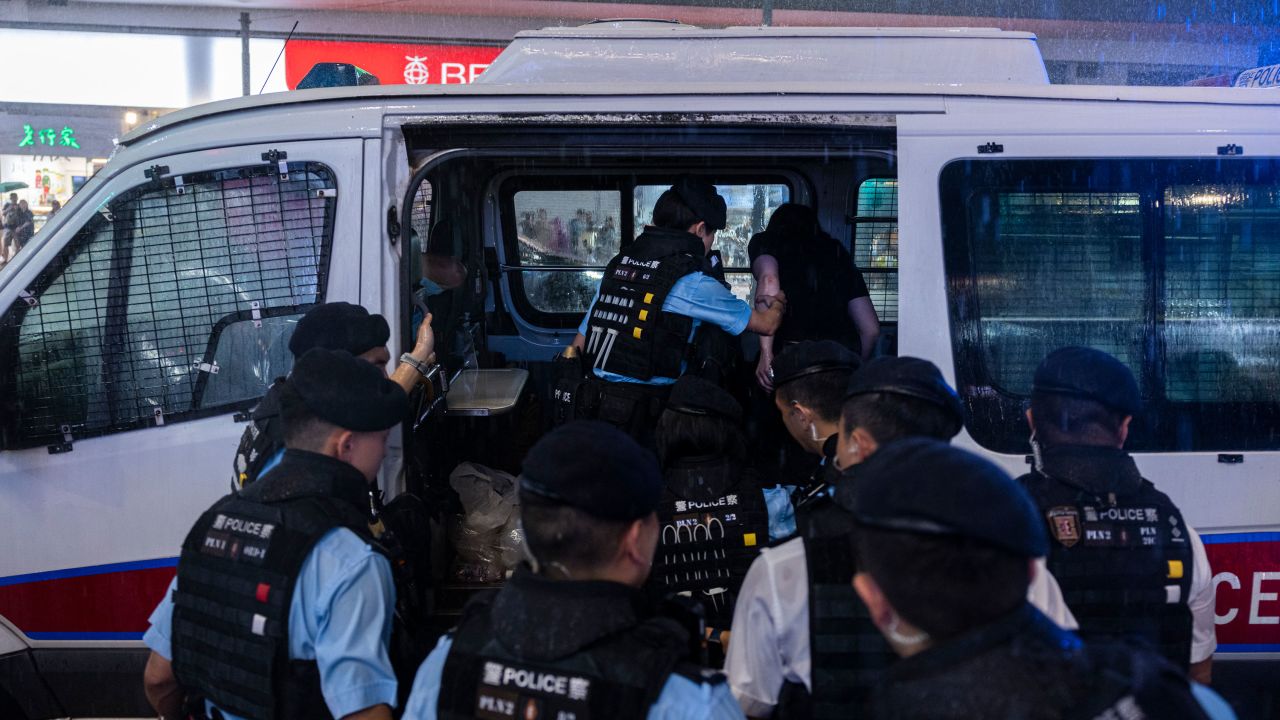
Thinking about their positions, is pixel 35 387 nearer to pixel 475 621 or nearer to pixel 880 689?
pixel 475 621

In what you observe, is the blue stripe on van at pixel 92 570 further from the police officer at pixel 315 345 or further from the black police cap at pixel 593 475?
the black police cap at pixel 593 475

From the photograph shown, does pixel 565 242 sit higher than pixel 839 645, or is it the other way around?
pixel 565 242

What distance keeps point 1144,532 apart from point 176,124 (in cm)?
316

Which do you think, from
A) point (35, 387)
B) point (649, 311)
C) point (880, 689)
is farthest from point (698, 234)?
point (880, 689)

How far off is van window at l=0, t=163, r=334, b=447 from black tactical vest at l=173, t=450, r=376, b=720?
3.83 ft

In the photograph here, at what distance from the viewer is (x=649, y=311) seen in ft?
11.8

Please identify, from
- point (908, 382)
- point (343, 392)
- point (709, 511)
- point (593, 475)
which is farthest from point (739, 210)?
point (593, 475)

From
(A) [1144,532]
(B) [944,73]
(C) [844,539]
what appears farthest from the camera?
(B) [944,73]

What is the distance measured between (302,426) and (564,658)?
36.1 inches

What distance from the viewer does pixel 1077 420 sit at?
2139mm

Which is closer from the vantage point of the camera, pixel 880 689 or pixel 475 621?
pixel 880 689

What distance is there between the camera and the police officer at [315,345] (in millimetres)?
2664

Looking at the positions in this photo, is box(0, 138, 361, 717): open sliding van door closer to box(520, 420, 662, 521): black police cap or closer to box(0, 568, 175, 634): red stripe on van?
box(0, 568, 175, 634): red stripe on van

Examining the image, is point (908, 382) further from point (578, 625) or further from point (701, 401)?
point (701, 401)
